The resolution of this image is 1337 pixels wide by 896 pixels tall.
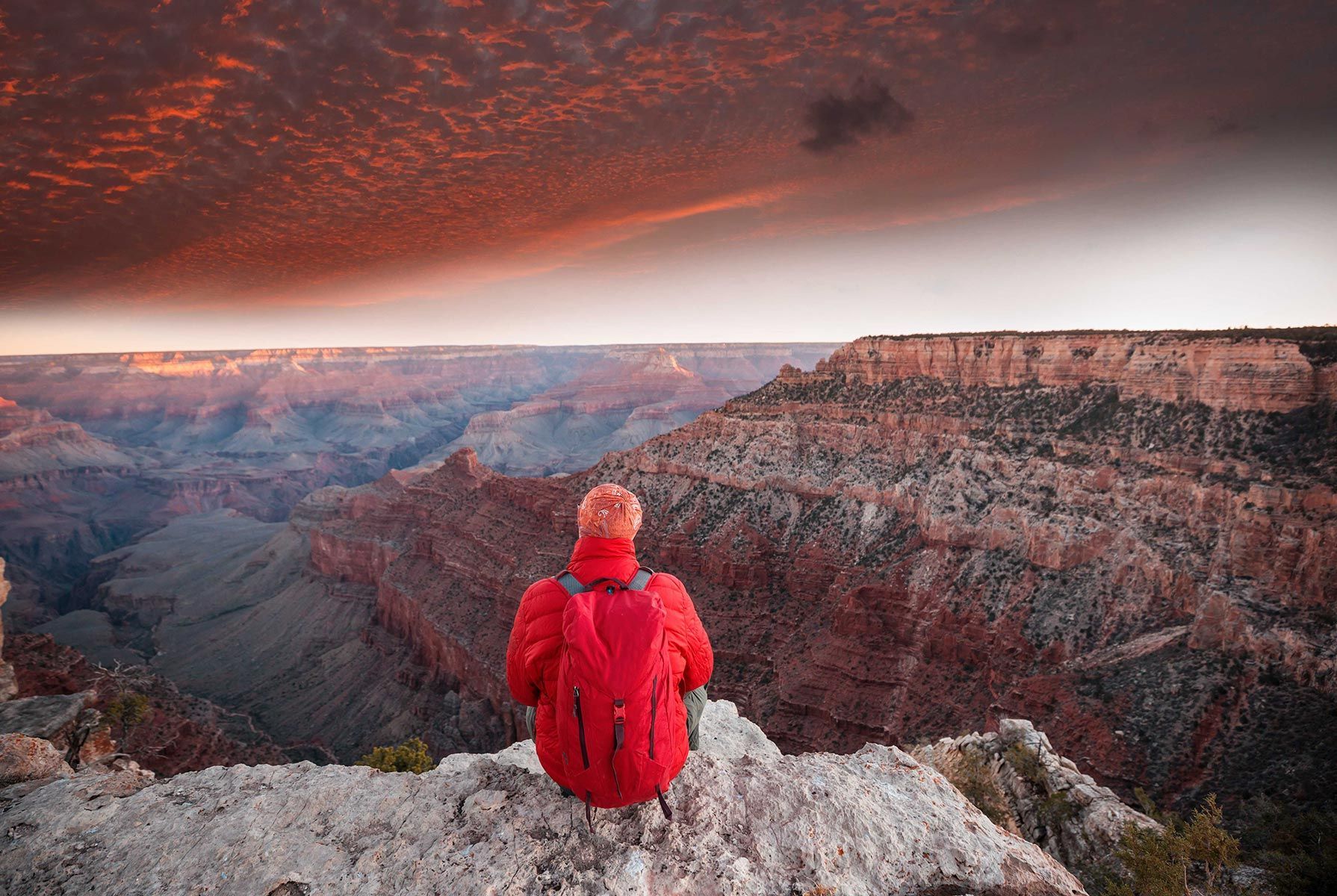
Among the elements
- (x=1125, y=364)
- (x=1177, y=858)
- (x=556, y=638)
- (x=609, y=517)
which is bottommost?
(x=1177, y=858)

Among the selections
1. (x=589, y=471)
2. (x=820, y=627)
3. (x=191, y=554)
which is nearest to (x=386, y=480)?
(x=191, y=554)

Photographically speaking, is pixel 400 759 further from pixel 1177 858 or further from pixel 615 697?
pixel 1177 858

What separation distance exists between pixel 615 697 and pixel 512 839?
6.10 ft

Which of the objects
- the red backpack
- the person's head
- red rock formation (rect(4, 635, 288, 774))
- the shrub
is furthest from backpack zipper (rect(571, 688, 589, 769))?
the shrub

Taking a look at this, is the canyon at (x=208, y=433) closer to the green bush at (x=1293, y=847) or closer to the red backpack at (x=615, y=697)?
the red backpack at (x=615, y=697)

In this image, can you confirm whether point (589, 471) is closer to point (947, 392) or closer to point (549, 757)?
point (947, 392)

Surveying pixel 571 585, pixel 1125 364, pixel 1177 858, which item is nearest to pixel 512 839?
pixel 571 585

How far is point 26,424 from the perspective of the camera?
405ft

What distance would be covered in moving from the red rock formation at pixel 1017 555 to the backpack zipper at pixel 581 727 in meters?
19.4

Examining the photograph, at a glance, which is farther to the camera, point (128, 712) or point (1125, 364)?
point (1125, 364)

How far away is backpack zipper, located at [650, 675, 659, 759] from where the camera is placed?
3.52 metres

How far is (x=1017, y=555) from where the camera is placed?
989 inches

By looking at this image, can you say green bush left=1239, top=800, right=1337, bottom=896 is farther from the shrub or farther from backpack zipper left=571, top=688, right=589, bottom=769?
the shrub

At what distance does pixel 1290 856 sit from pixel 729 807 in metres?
12.5
